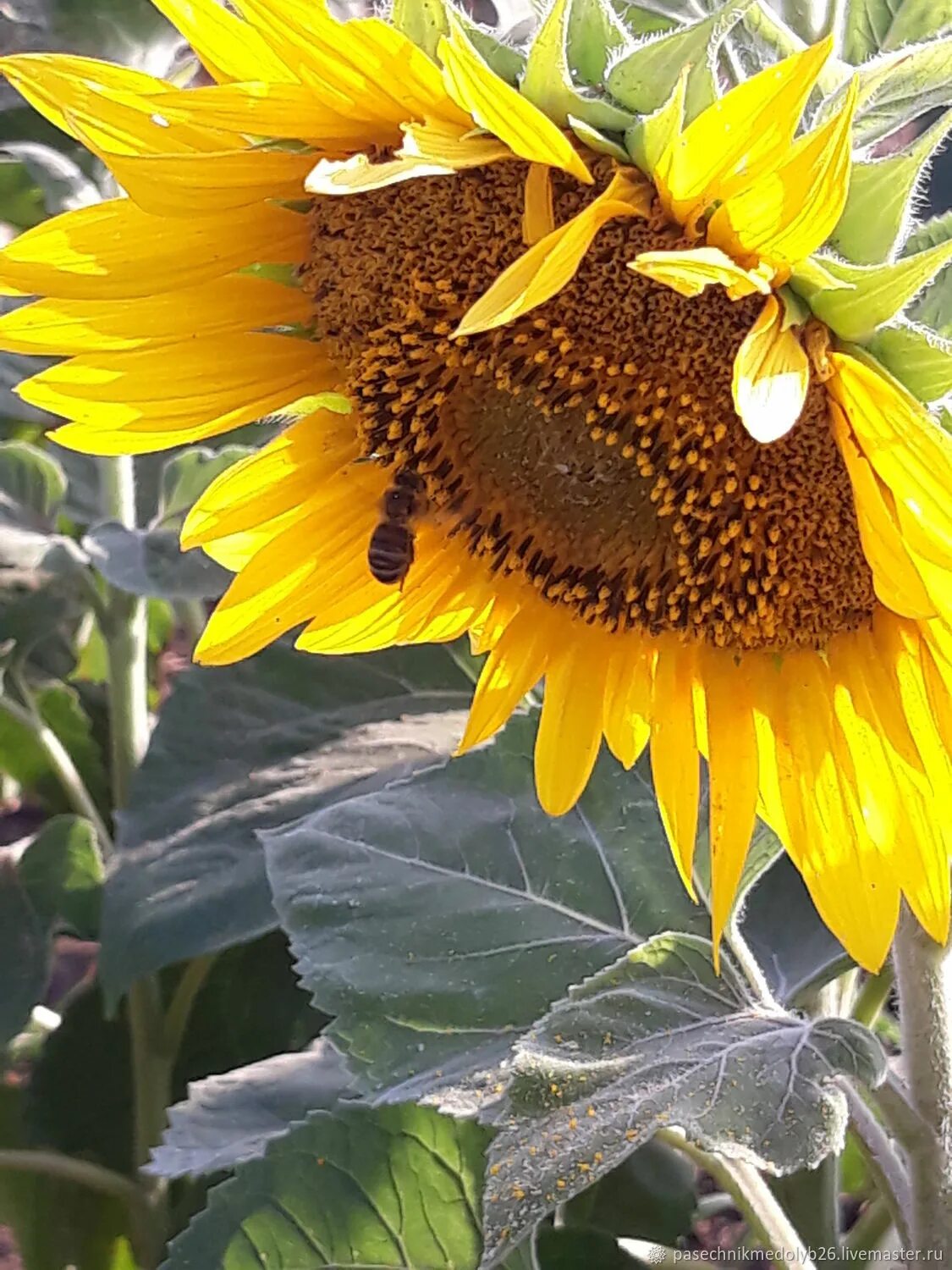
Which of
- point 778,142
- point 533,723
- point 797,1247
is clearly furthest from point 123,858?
point 778,142

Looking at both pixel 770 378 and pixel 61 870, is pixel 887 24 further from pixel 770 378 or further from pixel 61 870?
pixel 61 870

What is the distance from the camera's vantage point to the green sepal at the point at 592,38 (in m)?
0.68

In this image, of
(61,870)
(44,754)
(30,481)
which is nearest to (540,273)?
(30,481)

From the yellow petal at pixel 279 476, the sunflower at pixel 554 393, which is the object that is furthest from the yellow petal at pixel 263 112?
the yellow petal at pixel 279 476

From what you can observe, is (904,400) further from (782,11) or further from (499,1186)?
(499,1186)

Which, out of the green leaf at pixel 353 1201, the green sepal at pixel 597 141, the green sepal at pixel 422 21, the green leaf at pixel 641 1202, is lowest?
the green leaf at pixel 641 1202

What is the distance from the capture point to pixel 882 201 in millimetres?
644

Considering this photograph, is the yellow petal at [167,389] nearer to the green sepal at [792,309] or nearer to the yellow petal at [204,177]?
the yellow petal at [204,177]

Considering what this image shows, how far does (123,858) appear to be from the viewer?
4.13 feet

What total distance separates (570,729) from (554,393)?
0.23 meters

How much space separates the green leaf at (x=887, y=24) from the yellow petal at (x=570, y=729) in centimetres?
38

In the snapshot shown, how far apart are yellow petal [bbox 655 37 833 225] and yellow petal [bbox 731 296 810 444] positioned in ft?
0.20

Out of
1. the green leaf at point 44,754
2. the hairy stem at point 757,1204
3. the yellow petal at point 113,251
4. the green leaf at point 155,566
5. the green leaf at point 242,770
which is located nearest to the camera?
the yellow petal at point 113,251

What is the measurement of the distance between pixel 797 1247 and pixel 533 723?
0.38m
